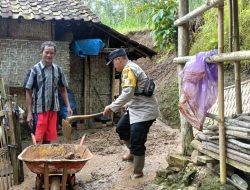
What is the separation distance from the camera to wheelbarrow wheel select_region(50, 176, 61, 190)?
460 cm

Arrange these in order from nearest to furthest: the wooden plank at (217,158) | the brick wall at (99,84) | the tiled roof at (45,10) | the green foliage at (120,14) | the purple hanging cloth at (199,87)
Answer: the wooden plank at (217,158)
the purple hanging cloth at (199,87)
the tiled roof at (45,10)
the brick wall at (99,84)
the green foliage at (120,14)

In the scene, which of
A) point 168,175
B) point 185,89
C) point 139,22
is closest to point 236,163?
point 185,89

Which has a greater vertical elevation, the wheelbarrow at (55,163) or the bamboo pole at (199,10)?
the bamboo pole at (199,10)

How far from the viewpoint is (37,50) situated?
9.68m

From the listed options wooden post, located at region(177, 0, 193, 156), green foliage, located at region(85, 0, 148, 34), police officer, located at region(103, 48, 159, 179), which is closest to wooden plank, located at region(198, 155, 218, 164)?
wooden post, located at region(177, 0, 193, 156)

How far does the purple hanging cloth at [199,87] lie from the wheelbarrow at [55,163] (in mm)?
1471

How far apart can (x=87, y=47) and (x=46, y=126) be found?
466 cm

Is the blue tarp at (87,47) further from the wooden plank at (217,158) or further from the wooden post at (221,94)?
the wooden post at (221,94)

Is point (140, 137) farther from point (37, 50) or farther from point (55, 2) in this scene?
point (55, 2)

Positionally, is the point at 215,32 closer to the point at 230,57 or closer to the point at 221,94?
the point at 221,94

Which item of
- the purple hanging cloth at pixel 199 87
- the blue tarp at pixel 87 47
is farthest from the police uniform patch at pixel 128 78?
the blue tarp at pixel 87 47

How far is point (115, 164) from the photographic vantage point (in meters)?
6.30

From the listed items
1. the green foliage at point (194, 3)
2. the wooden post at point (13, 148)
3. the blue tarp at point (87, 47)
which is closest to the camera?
the wooden post at point (13, 148)

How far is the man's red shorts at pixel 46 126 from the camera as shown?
582 centimetres
